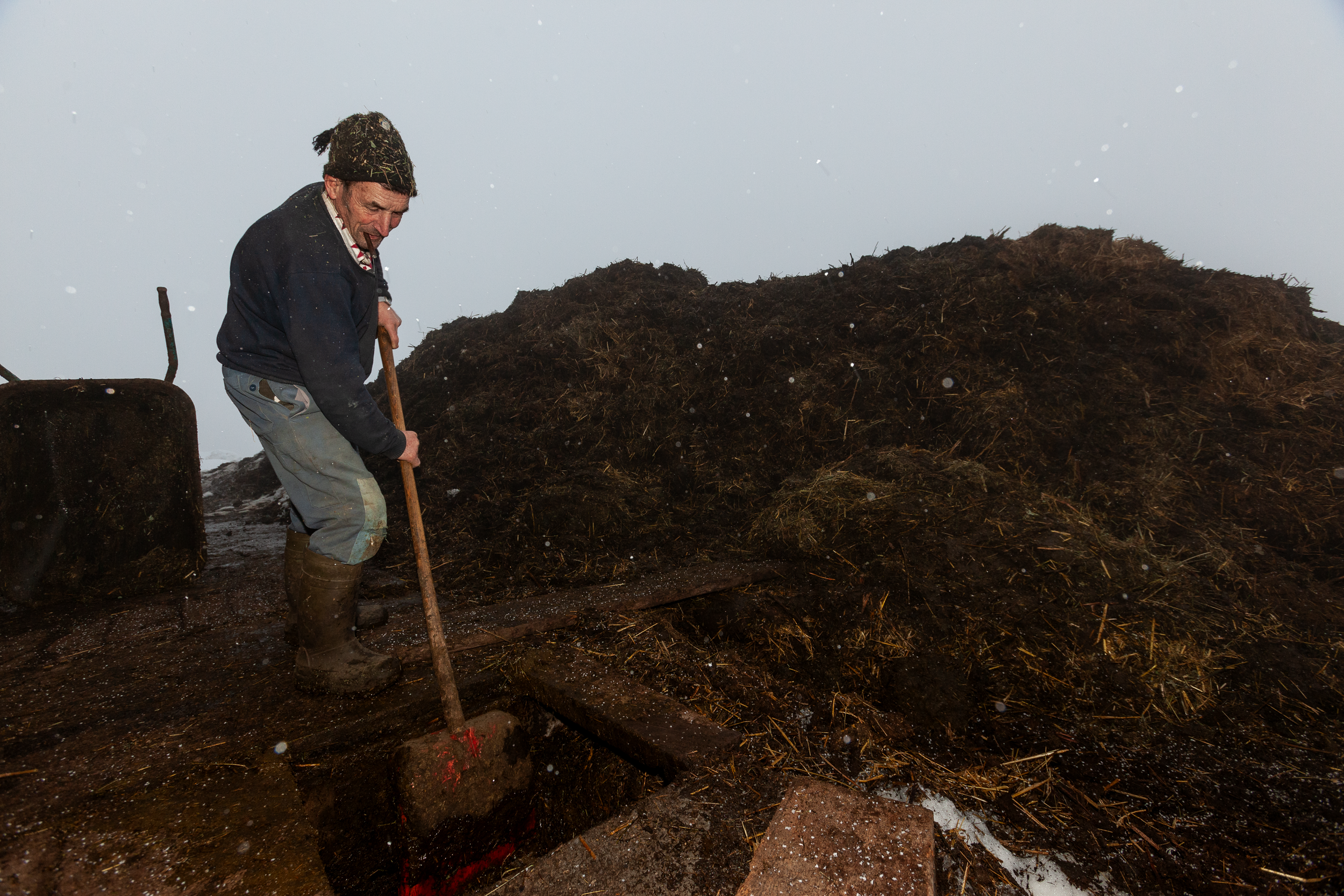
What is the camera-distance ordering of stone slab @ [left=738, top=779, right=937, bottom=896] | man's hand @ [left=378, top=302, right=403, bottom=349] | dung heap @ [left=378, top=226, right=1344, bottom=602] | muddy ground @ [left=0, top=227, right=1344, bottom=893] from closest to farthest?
stone slab @ [left=738, top=779, right=937, bottom=896], muddy ground @ [left=0, top=227, right=1344, bottom=893], man's hand @ [left=378, top=302, right=403, bottom=349], dung heap @ [left=378, top=226, right=1344, bottom=602]

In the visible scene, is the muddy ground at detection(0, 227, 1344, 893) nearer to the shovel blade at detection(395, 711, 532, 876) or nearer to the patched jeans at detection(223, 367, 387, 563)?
the shovel blade at detection(395, 711, 532, 876)

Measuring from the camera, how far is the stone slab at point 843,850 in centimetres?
127

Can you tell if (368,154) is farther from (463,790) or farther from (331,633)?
(463,790)

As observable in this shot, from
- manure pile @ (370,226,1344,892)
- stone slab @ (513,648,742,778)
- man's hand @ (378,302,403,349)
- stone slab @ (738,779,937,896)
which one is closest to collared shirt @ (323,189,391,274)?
man's hand @ (378,302,403,349)

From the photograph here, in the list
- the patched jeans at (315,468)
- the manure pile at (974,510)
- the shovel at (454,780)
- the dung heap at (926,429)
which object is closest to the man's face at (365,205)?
the shovel at (454,780)

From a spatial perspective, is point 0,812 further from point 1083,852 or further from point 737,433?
point 737,433

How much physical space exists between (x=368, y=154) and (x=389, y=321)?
695mm

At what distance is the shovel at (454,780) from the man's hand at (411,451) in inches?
1.1

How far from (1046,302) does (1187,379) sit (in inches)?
49.5

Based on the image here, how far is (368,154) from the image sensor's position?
1.93 metres

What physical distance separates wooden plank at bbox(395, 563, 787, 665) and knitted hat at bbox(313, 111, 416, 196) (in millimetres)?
1869

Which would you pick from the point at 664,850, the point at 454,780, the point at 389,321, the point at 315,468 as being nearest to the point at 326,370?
the point at 315,468

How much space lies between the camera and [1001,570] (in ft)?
9.95

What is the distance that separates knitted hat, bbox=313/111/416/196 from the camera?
1.93 meters
